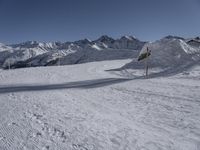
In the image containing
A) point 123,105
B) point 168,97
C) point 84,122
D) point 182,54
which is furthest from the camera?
point 182,54

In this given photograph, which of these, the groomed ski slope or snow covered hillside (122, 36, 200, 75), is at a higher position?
snow covered hillside (122, 36, 200, 75)

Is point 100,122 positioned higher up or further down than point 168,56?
further down

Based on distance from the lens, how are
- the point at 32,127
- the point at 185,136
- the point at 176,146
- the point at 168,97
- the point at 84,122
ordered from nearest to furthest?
the point at 176,146, the point at 185,136, the point at 32,127, the point at 84,122, the point at 168,97

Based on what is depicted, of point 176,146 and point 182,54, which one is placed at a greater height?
point 182,54

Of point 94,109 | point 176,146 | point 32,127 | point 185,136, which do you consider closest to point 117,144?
point 176,146

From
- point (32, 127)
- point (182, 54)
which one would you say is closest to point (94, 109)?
point (32, 127)

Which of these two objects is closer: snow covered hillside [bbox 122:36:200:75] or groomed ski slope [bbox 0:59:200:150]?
groomed ski slope [bbox 0:59:200:150]

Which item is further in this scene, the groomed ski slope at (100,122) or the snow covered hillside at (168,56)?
the snow covered hillside at (168,56)

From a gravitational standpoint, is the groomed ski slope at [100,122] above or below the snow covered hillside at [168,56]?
below

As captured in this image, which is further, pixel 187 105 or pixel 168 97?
pixel 168 97

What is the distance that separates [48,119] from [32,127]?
0.88m

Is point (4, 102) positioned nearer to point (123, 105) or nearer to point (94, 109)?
point (94, 109)

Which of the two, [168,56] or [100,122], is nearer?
[100,122]

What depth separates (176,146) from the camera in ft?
19.2
